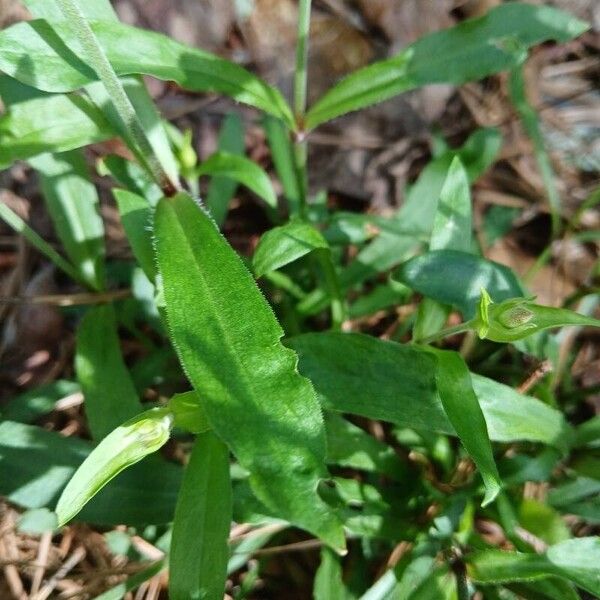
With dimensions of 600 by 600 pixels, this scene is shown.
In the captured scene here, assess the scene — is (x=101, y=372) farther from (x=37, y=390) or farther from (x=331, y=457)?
(x=331, y=457)

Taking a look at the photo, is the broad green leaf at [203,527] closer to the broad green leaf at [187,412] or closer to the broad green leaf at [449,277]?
A: the broad green leaf at [187,412]

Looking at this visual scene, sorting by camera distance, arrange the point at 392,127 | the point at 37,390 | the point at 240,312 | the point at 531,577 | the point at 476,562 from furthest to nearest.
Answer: the point at 392,127 → the point at 37,390 → the point at 476,562 → the point at 531,577 → the point at 240,312

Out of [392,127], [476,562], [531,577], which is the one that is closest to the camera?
[531,577]

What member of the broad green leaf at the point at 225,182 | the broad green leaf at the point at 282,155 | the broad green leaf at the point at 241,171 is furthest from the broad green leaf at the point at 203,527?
the broad green leaf at the point at 282,155

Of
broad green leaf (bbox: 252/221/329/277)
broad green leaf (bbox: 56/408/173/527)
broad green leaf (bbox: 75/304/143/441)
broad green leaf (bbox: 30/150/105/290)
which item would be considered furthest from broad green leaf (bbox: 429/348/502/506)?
broad green leaf (bbox: 30/150/105/290)

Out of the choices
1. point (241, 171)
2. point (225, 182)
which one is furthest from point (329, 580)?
point (225, 182)

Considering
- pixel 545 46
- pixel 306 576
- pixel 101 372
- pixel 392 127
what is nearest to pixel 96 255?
pixel 101 372
